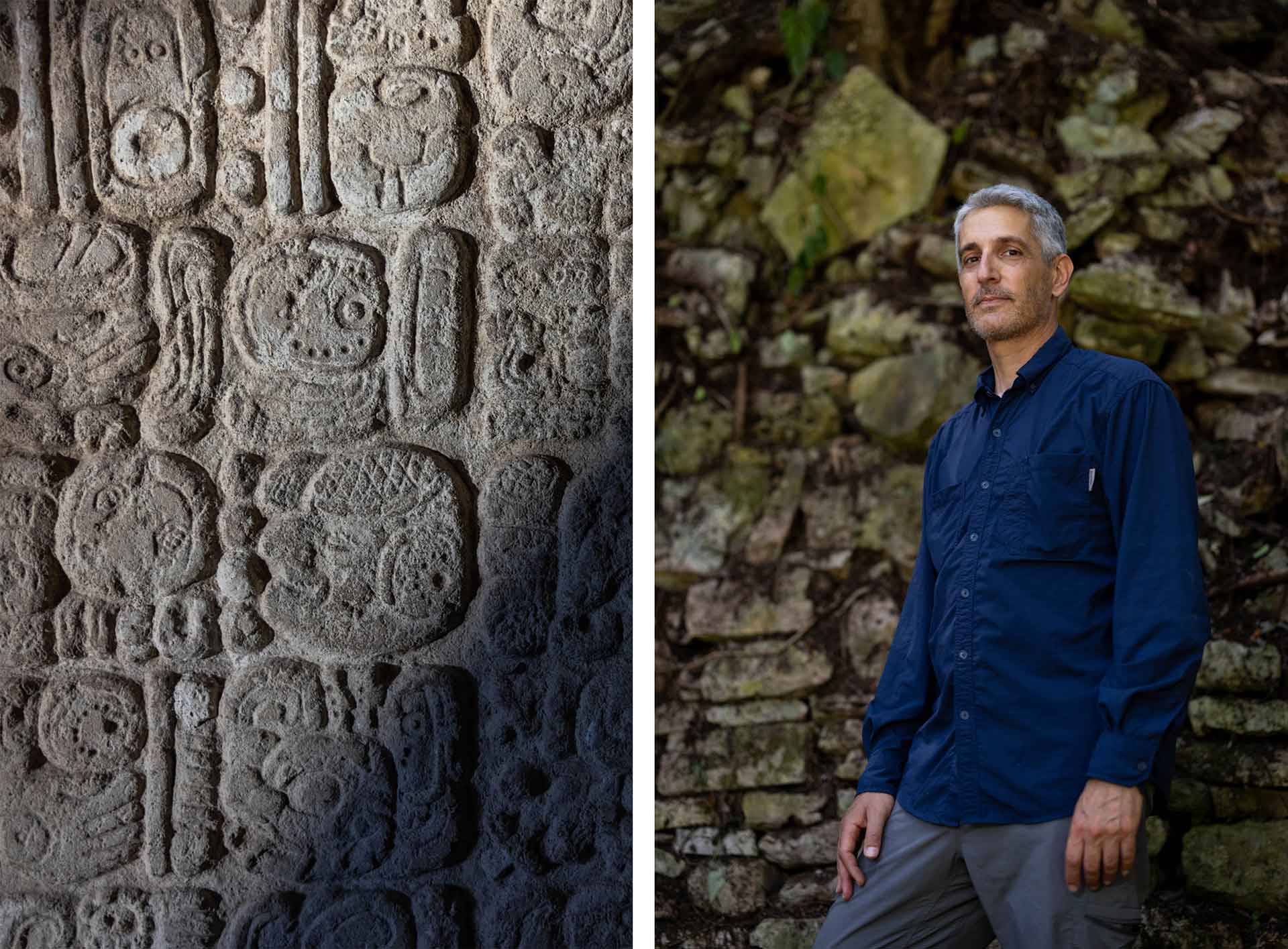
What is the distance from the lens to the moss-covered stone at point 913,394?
8.68ft

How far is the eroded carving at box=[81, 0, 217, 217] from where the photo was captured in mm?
1597

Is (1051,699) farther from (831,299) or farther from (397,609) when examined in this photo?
(831,299)

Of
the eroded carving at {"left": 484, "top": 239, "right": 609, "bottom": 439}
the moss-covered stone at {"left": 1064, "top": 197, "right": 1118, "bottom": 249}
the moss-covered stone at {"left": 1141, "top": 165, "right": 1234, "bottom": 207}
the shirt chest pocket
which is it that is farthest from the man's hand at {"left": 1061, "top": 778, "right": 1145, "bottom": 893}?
the moss-covered stone at {"left": 1141, "top": 165, "right": 1234, "bottom": 207}

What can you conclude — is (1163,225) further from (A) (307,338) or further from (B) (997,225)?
(A) (307,338)

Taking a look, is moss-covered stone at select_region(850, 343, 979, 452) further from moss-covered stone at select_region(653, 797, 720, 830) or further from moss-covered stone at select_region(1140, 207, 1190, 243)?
moss-covered stone at select_region(653, 797, 720, 830)

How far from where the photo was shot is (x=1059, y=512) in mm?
1396

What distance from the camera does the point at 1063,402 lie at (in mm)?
1438

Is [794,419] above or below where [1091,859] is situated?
above

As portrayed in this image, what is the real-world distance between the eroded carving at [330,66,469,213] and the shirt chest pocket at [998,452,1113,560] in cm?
86

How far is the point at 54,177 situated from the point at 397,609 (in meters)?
0.75

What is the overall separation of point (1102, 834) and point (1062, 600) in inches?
10.5

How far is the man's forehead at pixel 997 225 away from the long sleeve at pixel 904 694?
0.32m

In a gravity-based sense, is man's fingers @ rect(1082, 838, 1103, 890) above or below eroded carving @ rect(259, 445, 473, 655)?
below

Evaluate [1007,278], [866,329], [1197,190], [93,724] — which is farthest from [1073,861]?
[1197,190]
